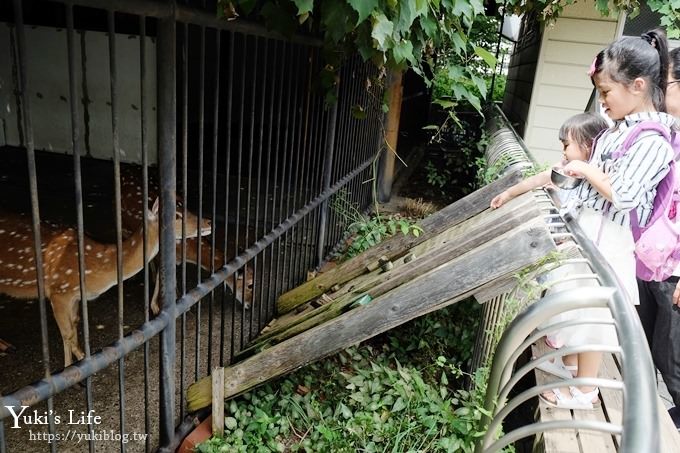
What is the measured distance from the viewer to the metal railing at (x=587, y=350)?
985 millimetres

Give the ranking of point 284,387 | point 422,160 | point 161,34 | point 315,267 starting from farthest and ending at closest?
point 422,160, point 315,267, point 284,387, point 161,34

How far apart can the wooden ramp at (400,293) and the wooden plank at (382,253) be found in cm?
13

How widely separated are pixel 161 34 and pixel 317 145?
7.56 ft

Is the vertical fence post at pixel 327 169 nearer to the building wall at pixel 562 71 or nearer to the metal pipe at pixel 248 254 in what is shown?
the metal pipe at pixel 248 254

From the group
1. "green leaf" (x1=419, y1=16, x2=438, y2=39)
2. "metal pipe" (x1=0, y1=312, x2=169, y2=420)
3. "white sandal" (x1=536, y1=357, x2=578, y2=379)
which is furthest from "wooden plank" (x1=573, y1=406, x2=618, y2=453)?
"green leaf" (x1=419, y1=16, x2=438, y2=39)

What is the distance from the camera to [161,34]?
6.53 feet

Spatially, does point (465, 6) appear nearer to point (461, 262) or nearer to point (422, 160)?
point (461, 262)

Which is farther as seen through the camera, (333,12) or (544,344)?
(544,344)

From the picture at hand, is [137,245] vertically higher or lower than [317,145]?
lower

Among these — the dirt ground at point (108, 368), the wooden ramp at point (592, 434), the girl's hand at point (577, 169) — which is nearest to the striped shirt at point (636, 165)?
the girl's hand at point (577, 169)

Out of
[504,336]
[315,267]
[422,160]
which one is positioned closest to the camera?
[504,336]

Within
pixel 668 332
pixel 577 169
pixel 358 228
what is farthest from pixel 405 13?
pixel 358 228

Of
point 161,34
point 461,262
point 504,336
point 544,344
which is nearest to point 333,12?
point 161,34

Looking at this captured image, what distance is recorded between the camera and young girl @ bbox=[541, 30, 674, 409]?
86.8 inches
